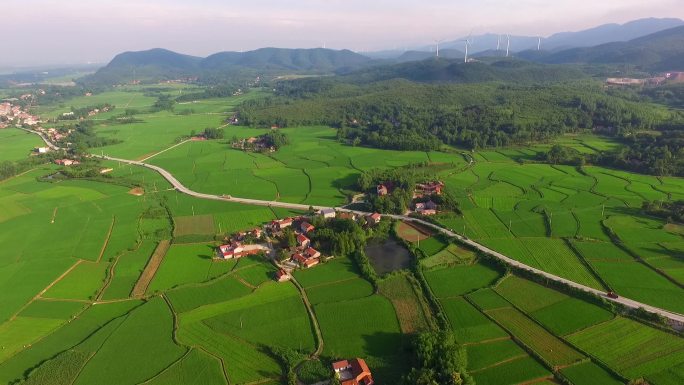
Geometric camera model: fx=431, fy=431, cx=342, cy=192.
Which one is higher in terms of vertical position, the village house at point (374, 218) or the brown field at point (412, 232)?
the village house at point (374, 218)

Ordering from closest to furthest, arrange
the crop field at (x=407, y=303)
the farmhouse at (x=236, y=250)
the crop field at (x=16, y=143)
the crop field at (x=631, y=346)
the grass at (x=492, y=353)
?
the crop field at (x=631, y=346), the grass at (x=492, y=353), the crop field at (x=407, y=303), the farmhouse at (x=236, y=250), the crop field at (x=16, y=143)

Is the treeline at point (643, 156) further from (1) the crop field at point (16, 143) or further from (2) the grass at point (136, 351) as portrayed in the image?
(1) the crop field at point (16, 143)

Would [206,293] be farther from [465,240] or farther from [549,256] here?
[549,256]

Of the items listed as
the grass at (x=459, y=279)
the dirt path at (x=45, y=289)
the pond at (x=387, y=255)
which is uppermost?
the dirt path at (x=45, y=289)

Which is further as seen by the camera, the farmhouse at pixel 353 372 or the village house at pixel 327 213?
the village house at pixel 327 213

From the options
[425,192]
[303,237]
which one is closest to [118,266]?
[303,237]

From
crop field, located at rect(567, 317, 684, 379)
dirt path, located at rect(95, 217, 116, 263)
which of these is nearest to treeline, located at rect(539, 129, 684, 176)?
crop field, located at rect(567, 317, 684, 379)

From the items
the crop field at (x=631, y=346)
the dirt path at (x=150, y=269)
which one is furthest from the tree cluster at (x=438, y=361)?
the dirt path at (x=150, y=269)
